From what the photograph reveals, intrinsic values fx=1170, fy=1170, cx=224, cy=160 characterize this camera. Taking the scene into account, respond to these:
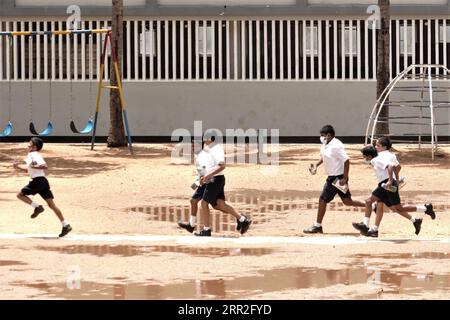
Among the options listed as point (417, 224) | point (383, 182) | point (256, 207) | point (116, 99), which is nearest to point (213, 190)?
point (383, 182)

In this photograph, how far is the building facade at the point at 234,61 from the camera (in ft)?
120

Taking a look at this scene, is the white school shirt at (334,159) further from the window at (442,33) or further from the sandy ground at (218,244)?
the window at (442,33)

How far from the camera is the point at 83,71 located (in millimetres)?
37281

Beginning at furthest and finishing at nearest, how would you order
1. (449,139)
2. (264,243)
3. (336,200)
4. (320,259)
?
(449,139) < (336,200) < (264,243) < (320,259)

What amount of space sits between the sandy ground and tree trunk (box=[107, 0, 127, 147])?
11.5 ft

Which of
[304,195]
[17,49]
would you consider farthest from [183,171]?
[17,49]

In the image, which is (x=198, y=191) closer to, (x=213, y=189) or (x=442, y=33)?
(x=213, y=189)

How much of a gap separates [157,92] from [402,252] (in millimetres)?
22505

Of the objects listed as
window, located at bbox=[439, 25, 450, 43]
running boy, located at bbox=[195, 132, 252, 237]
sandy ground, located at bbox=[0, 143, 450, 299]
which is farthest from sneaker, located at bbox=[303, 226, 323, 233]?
window, located at bbox=[439, 25, 450, 43]

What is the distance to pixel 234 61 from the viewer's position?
36.9 metres

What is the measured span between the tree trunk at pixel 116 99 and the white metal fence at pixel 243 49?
4.28 metres

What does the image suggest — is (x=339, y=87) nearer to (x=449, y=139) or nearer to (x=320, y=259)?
(x=449, y=139)

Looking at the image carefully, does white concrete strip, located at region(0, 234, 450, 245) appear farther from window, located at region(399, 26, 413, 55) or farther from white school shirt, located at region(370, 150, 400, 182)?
window, located at region(399, 26, 413, 55)

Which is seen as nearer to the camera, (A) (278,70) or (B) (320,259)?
(B) (320,259)
